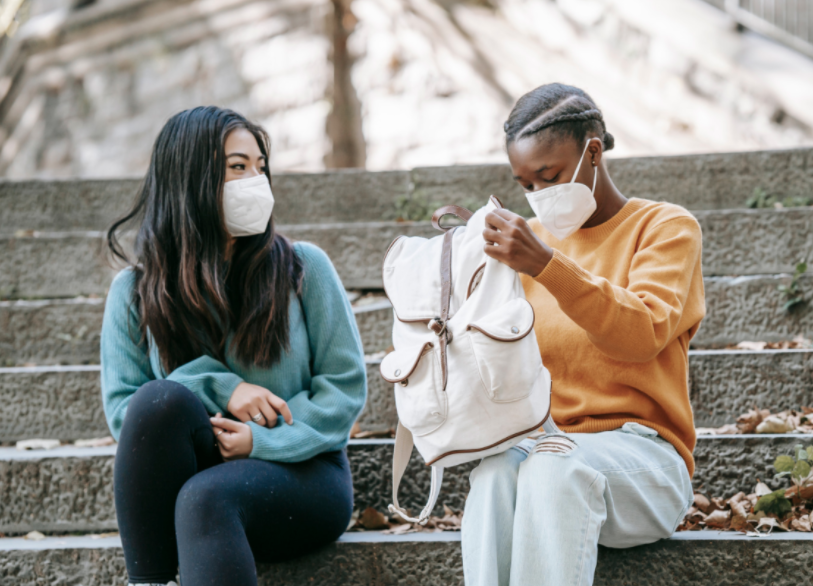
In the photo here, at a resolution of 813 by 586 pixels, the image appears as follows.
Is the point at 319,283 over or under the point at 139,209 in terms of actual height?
under

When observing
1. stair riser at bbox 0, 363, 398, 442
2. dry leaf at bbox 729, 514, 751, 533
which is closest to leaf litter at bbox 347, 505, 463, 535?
dry leaf at bbox 729, 514, 751, 533

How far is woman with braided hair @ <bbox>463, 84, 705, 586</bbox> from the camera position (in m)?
1.62

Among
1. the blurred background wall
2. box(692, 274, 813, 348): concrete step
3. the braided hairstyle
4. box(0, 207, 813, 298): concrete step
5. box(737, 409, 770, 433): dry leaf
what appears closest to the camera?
the braided hairstyle

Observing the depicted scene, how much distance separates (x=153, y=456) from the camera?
184 centimetres

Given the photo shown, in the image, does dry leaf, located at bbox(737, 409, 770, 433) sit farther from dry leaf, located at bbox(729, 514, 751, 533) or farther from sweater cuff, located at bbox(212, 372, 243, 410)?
sweater cuff, located at bbox(212, 372, 243, 410)

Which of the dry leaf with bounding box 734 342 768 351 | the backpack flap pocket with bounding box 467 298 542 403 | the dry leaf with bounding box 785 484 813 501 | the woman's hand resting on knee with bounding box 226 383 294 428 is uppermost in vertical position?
the backpack flap pocket with bounding box 467 298 542 403

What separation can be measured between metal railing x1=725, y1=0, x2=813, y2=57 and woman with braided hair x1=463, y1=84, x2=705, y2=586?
14.0 feet

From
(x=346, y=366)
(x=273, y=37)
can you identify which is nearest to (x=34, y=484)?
(x=346, y=366)

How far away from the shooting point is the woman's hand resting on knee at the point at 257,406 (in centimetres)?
203

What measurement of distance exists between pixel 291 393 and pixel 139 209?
74 centimetres

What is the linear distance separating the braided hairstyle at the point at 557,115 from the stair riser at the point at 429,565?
1059mm

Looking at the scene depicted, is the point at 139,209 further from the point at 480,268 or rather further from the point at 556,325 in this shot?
the point at 556,325

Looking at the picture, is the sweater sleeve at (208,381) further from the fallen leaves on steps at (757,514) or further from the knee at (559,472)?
the fallen leaves on steps at (757,514)

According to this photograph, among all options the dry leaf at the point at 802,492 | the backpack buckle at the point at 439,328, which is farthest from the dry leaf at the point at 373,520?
the dry leaf at the point at 802,492
